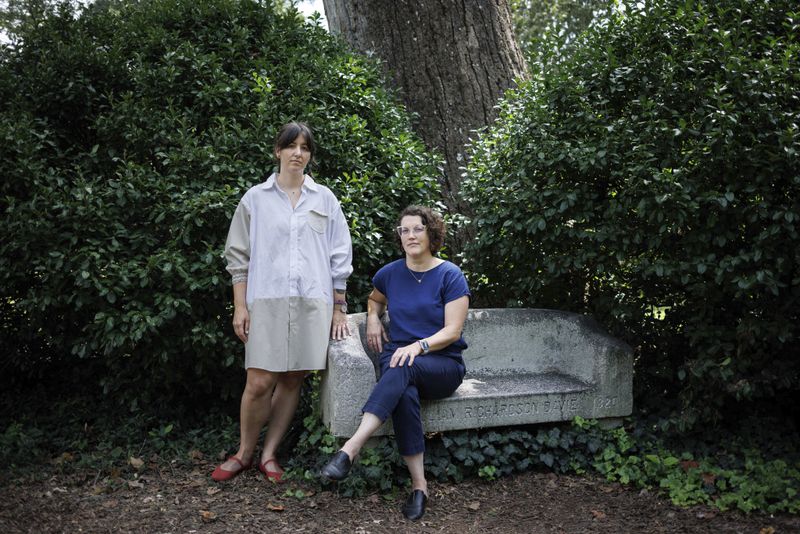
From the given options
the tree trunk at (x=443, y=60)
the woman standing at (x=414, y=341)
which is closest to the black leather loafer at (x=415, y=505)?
the woman standing at (x=414, y=341)

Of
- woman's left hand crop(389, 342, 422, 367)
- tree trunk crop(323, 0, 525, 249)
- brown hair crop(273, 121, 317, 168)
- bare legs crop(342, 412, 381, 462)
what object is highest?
tree trunk crop(323, 0, 525, 249)

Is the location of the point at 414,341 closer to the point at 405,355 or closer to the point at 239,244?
the point at 405,355

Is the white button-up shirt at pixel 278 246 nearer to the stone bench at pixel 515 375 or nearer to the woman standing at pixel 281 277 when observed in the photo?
the woman standing at pixel 281 277

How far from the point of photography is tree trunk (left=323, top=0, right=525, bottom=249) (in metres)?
7.06

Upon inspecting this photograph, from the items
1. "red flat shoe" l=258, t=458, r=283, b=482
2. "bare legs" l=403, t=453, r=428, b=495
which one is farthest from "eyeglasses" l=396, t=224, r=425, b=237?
"red flat shoe" l=258, t=458, r=283, b=482

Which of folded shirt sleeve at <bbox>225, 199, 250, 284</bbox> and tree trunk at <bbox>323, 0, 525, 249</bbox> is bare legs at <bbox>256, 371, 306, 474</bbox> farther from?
tree trunk at <bbox>323, 0, 525, 249</bbox>

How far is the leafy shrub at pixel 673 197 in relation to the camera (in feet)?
13.3

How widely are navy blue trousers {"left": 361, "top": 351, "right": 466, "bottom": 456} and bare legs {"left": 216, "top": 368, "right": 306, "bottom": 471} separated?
62cm

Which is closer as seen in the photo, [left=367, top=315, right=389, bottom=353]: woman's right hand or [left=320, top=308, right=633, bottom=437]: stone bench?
[left=320, top=308, right=633, bottom=437]: stone bench

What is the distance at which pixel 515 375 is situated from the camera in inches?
193

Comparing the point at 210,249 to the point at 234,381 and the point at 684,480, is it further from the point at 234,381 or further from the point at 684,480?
the point at 684,480

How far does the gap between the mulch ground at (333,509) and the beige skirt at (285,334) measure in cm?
74

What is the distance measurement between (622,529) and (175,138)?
11.7ft

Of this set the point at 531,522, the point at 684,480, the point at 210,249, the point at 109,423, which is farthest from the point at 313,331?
the point at 684,480
